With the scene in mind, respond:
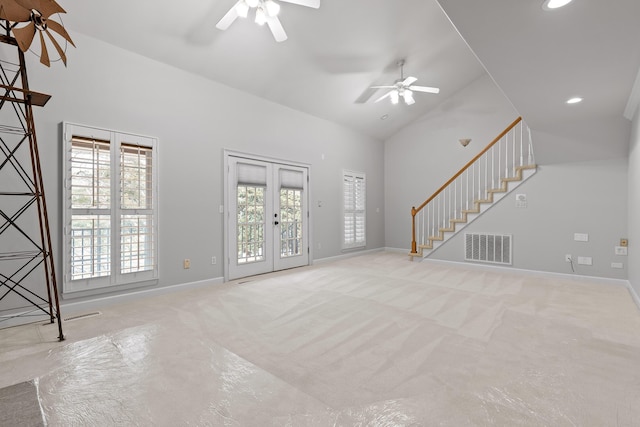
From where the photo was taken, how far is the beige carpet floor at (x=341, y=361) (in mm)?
1683

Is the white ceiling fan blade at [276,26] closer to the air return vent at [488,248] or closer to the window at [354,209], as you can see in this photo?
the window at [354,209]

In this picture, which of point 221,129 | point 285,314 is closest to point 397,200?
point 221,129

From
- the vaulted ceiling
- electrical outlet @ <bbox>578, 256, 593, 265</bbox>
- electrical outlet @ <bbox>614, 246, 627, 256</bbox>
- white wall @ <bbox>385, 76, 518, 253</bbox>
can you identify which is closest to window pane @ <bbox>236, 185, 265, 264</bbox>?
the vaulted ceiling

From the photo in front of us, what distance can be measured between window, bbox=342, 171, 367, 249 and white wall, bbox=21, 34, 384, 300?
93cm

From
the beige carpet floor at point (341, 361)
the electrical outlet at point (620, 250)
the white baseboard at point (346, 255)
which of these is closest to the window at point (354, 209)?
the white baseboard at point (346, 255)

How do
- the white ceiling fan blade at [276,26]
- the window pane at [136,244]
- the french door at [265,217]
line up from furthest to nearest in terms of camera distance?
the french door at [265,217]
the window pane at [136,244]
the white ceiling fan blade at [276,26]

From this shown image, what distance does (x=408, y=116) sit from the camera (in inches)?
293

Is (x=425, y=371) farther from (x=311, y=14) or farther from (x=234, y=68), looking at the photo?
(x=234, y=68)

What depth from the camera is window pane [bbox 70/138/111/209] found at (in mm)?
3393

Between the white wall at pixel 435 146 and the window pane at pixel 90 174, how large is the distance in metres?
Result: 6.45

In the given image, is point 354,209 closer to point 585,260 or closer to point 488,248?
point 488,248

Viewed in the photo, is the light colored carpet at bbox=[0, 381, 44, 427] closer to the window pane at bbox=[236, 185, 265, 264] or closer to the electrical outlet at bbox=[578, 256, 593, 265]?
the window pane at bbox=[236, 185, 265, 264]

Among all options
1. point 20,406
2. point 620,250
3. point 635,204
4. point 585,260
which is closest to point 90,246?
point 20,406

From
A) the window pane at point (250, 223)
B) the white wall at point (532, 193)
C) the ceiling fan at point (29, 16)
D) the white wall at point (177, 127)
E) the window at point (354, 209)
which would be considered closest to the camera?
the ceiling fan at point (29, 16)
